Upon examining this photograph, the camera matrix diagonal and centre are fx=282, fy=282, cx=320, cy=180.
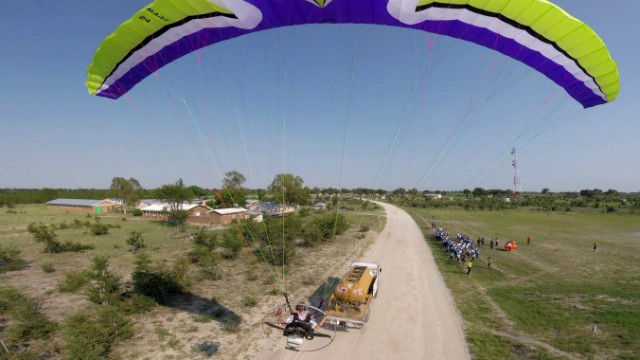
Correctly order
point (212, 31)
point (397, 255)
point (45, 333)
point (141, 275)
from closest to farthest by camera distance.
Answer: point (212, 31) < point (45, 333) < point (141, 275) < point (397, 255)

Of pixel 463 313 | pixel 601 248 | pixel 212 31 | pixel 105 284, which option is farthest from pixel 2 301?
pixel 601 248

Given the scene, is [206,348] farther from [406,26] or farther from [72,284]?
[406,26]

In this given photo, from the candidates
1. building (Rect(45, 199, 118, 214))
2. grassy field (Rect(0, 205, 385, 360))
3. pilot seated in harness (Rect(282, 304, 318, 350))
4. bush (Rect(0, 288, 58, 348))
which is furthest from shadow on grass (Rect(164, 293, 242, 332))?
building (Rect(45, 199, 118, 214))

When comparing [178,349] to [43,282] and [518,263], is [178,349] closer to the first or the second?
[43,282]

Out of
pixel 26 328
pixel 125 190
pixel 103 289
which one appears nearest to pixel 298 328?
pixel 26 328

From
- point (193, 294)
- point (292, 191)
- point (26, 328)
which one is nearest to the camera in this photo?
point (26, 328)

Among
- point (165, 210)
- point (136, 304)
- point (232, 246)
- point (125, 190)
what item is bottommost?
point (136, 304)

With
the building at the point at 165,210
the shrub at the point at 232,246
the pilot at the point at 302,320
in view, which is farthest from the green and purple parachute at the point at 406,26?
the building at the point at 165,210
